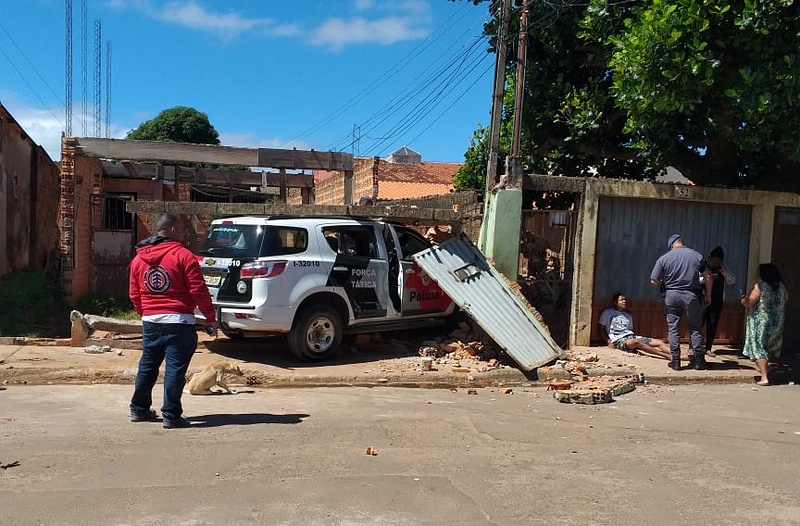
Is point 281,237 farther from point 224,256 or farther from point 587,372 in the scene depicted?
point 587,372

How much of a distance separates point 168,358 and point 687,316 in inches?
250

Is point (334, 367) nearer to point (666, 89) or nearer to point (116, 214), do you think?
point (666, 89)

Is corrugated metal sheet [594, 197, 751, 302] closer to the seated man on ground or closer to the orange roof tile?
the seated man on ground

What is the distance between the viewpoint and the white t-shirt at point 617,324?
31.8ft

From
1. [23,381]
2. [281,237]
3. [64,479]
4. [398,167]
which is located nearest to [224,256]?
[281,237]

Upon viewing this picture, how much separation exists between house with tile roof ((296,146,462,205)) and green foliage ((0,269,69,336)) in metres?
6.55

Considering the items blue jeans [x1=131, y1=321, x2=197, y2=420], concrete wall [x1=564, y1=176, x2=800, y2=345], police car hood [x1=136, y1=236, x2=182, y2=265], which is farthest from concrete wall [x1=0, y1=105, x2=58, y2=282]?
concrete wall [x1=564, y1=176, x2=800, y2=345]

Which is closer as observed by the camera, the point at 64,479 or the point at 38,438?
the point at 64,479

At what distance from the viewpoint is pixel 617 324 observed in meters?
9.70

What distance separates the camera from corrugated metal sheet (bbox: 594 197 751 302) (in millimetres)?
9961

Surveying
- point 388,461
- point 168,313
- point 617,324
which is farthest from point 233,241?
point 617,324

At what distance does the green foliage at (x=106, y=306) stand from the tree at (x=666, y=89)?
717 cm

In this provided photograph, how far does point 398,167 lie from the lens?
1206 inches

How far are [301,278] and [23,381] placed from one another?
312 centimetres
